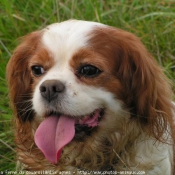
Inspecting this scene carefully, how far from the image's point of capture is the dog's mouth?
8.54 ft

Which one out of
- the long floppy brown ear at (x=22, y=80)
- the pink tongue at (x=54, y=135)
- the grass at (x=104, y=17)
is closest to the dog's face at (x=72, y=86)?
the pink tongue at (x=54, y=135)

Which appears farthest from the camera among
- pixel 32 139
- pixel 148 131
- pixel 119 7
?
pixel 119 7

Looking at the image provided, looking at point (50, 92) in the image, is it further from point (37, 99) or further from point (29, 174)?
point (29, 174)

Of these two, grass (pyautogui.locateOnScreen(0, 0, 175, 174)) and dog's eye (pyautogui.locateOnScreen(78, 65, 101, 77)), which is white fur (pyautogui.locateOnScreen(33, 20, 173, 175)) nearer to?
dog's eye (pyautogui.locateOnScreen(78, 65, 101, 77))

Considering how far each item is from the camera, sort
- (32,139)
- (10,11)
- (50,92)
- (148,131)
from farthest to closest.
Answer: (10,11)
(32,139)
(148,131)
(50,92)

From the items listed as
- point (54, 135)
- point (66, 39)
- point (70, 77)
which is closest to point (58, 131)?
point (54, 135)

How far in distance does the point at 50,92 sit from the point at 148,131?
2.26 ft

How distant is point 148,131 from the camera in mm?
2861

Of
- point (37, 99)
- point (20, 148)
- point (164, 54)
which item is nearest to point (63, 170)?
point (20, 148)

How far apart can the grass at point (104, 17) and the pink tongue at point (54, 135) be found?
131cm

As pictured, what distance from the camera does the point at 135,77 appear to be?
2797 mm

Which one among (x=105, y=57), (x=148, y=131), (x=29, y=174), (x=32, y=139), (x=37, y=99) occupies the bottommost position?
(x=29, y=174)

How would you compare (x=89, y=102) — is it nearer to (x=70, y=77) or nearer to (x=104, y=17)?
(x=70, y=77)

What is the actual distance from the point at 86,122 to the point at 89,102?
173 millimetres
